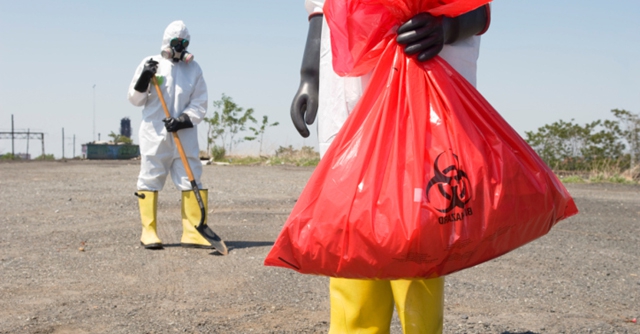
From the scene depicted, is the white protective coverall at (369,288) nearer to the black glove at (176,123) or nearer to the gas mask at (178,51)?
the black glove at (176,123)

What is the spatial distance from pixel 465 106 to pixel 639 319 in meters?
2.25

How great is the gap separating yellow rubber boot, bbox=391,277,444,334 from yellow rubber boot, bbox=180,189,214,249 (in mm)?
3673

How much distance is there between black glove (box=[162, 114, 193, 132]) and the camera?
5.42 metres

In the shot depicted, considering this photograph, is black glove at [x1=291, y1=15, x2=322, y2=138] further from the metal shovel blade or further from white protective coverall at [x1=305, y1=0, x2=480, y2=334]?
the metal shovel blade

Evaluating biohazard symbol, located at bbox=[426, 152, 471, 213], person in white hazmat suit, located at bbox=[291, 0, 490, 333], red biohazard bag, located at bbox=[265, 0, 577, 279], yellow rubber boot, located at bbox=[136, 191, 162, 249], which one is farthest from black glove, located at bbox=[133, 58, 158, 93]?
biohazard symbol, located at bbox=[426, 152, 471, 213]

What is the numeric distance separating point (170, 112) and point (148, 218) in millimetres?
896

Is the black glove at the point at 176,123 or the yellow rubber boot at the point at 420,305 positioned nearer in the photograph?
the yellow rubber boot at the point at 420,305

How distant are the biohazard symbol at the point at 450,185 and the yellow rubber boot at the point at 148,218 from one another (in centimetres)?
407

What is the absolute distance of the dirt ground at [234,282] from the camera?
3.36 metres

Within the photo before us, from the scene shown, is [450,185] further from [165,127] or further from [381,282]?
[165,127]

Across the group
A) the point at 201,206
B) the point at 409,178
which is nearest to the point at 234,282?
the point at 201,206

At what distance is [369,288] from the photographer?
7.02 feet

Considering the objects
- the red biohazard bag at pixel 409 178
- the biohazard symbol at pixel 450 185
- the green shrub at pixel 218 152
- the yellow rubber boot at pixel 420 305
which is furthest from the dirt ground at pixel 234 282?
the green shrub at pixel 218 152

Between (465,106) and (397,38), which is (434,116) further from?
(397,38)
